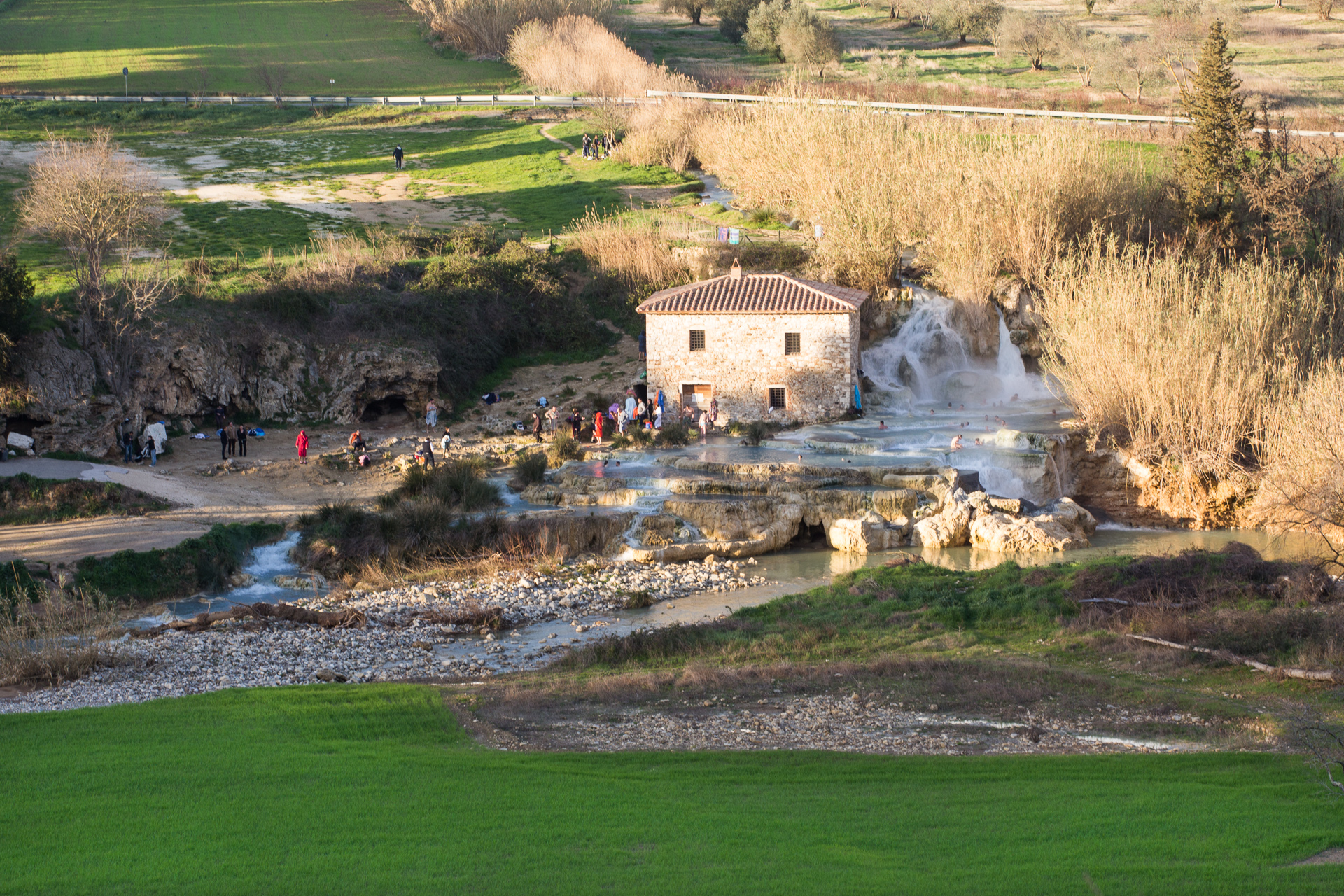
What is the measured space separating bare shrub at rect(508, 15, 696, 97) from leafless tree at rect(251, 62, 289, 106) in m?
15.9

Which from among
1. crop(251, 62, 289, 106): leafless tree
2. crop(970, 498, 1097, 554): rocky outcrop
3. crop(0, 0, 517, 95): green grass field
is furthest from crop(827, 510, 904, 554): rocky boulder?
crop(0, 0, 517, 95): green grass field

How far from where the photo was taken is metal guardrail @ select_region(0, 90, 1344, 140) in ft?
185

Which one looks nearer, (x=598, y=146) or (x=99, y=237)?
(x=99, y=237)

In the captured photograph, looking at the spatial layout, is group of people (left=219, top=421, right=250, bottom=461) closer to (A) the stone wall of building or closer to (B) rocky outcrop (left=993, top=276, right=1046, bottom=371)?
(A) the stone wall of building

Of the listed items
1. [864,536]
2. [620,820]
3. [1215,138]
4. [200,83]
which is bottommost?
[864,536]

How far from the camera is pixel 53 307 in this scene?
37.1 meters

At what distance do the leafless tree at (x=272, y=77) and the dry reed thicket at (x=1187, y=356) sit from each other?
59145 millimetres

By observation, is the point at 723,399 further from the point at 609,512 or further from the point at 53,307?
the point at 53,307

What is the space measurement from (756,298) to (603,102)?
36769 mm

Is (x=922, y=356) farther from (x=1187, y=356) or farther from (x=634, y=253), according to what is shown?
(x=634, y=253)

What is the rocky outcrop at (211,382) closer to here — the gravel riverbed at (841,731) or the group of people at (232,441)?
the group of people at (232,441)

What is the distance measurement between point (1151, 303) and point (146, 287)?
99.1ft

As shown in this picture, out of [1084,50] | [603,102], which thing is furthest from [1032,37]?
[603,102]

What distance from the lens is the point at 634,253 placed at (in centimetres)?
5053
